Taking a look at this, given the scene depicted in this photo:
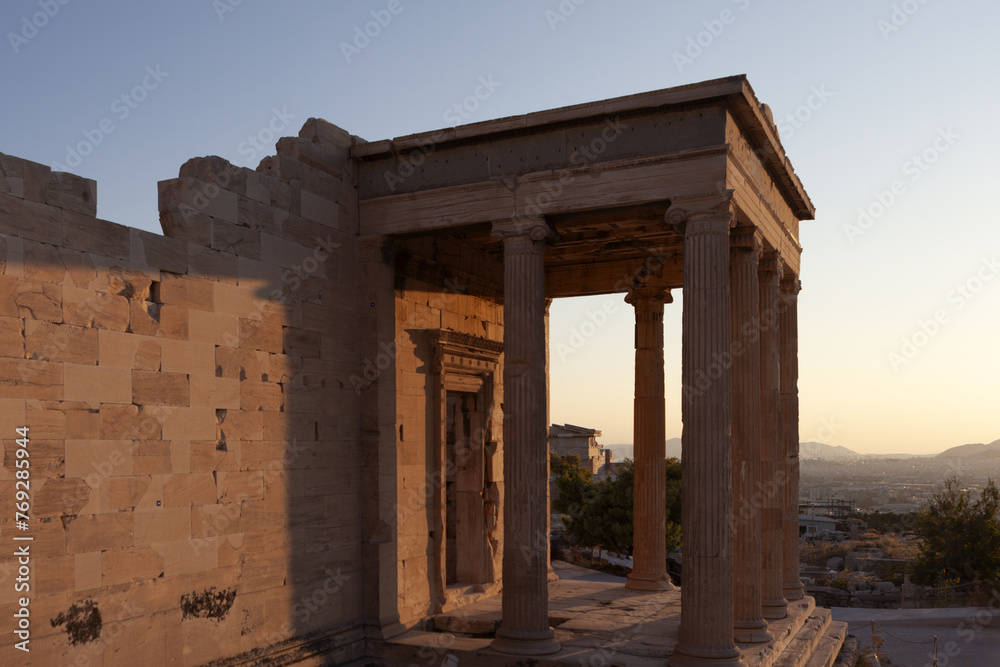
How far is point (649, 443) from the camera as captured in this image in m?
17.7

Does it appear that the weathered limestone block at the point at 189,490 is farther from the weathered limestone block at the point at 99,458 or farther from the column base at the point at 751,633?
the column base at the point at 751,633

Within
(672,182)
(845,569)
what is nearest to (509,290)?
(672,182)

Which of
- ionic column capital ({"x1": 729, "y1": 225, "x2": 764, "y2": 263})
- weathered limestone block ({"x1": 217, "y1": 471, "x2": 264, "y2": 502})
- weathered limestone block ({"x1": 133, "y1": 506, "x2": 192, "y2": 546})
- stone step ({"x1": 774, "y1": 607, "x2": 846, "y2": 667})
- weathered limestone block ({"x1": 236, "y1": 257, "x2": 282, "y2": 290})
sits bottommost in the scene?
stone step ({"x1": 774, "y1": 607, "x2": 846, "y2": 667})

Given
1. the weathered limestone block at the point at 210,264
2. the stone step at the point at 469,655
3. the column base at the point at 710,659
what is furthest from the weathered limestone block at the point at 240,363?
the column base at the point at 710,659

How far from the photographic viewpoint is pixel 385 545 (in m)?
13.4

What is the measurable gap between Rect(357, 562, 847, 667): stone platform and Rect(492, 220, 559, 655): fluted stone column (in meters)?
0.51

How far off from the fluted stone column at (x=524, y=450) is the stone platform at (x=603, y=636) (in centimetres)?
51

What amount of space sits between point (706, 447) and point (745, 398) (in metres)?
2.53

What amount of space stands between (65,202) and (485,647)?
7951mm

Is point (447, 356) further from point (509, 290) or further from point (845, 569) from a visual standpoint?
point (845, 569)

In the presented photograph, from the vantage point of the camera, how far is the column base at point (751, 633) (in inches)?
501

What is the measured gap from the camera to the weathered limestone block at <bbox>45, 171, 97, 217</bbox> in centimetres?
910

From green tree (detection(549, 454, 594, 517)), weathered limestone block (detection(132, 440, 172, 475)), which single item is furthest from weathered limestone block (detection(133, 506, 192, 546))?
green tree (detection(549, 454, 594, 517))

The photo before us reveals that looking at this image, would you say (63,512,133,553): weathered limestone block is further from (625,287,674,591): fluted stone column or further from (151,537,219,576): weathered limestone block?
(625,287,674,591): fluted stone column
